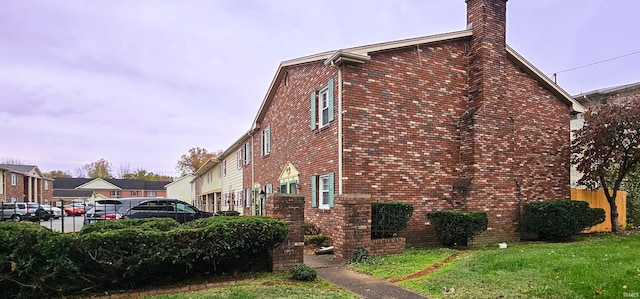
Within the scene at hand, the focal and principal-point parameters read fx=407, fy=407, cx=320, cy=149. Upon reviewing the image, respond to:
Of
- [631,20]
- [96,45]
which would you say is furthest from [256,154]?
[631,20]

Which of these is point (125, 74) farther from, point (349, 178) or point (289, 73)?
point (349, 178)

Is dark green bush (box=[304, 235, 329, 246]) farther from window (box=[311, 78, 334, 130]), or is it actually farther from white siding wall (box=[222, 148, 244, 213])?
white siding wall (box=[222, 148, 244, 213])

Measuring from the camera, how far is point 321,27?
661 inches

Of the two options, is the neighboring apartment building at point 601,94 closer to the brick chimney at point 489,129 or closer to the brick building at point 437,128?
the brick building at point 437,128

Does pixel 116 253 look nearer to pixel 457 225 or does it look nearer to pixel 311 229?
pixel 311 229

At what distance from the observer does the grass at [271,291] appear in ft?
21.0

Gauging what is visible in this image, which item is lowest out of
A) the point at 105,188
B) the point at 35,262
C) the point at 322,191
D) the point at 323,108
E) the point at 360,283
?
the point at 105,188

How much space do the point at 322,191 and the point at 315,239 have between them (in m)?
1.74

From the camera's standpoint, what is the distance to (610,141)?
43.9 feet

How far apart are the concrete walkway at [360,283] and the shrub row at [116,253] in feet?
4.67

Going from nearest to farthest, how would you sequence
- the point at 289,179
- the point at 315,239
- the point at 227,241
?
the point at 227,241 < the point at 315,239 < the point at 289,179

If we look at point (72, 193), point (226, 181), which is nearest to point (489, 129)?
point (226, 181)

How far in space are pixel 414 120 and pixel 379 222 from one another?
148 inches

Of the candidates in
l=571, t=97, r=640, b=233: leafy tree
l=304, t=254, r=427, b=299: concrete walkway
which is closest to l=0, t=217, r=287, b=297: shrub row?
l=304, t=254, r=427, b=299: concrete walkway
